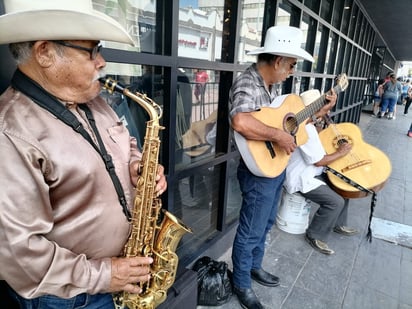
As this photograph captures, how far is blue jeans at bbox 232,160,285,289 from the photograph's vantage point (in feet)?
6.84

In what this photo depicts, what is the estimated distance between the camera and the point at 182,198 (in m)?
2.56

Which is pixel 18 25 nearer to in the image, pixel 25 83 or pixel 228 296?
pixel 25 83

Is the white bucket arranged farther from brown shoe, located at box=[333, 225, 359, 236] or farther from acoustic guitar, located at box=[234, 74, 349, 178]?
acoustic guitar, located at box=[234, 74, 349, 178]

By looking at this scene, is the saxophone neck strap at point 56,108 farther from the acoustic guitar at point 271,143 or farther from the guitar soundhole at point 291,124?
the guitar soundhole at point 291,124

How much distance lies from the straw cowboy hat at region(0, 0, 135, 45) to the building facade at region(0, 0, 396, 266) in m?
0.39

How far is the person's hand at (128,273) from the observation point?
103cm

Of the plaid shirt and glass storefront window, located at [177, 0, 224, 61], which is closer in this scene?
the plaid shirt

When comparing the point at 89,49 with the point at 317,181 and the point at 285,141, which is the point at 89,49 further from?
the point at 317,181

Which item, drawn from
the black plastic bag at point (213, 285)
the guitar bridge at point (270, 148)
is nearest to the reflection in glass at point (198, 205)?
the black plastic bag at point (213, 285)

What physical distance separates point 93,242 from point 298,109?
1859mm

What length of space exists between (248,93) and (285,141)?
44cm

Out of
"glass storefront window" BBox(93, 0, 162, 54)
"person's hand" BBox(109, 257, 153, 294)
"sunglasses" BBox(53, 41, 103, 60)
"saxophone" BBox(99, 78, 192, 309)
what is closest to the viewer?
"sunglasses" BBox(53, 41, 103, 60)

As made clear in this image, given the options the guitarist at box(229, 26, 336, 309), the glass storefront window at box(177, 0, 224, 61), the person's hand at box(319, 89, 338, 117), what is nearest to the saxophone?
the guitarist at box(229, 26, 336, 309)

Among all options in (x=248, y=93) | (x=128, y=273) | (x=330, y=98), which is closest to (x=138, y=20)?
(x=248, y=93)
